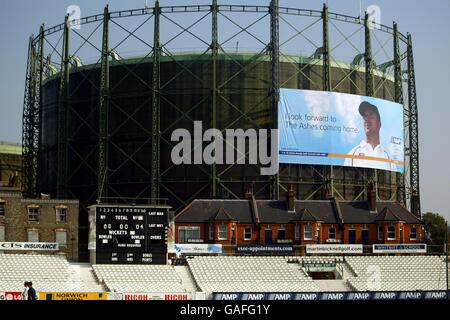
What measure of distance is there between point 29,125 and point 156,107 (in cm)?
1418

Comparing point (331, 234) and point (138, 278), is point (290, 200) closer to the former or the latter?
point (331, 234)

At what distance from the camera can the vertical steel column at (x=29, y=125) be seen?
70812 millimetres

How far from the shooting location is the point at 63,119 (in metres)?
68.4

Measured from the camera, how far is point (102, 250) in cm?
4806

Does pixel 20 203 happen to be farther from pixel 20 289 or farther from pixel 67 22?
pixel 67 22

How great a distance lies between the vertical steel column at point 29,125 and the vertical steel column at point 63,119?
149 inches

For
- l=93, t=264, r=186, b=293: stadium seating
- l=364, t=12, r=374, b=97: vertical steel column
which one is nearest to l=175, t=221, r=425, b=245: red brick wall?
l=93, t=264, r=186, b=293: stadium seating

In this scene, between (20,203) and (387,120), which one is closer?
(20,203)

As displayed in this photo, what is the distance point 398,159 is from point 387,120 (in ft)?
11.8

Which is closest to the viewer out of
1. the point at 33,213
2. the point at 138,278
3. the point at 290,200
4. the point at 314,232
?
the point at 138,278

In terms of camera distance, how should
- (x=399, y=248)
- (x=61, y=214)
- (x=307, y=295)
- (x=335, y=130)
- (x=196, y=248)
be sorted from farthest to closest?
(x=335, y=130) < (x=399, y=248) < (x=196, y=248) < (x=61, y=214) < (x=307, y=295)

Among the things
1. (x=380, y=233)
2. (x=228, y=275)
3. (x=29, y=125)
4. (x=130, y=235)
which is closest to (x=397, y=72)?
(x=380, y=233)

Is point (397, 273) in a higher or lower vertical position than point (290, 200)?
lower
